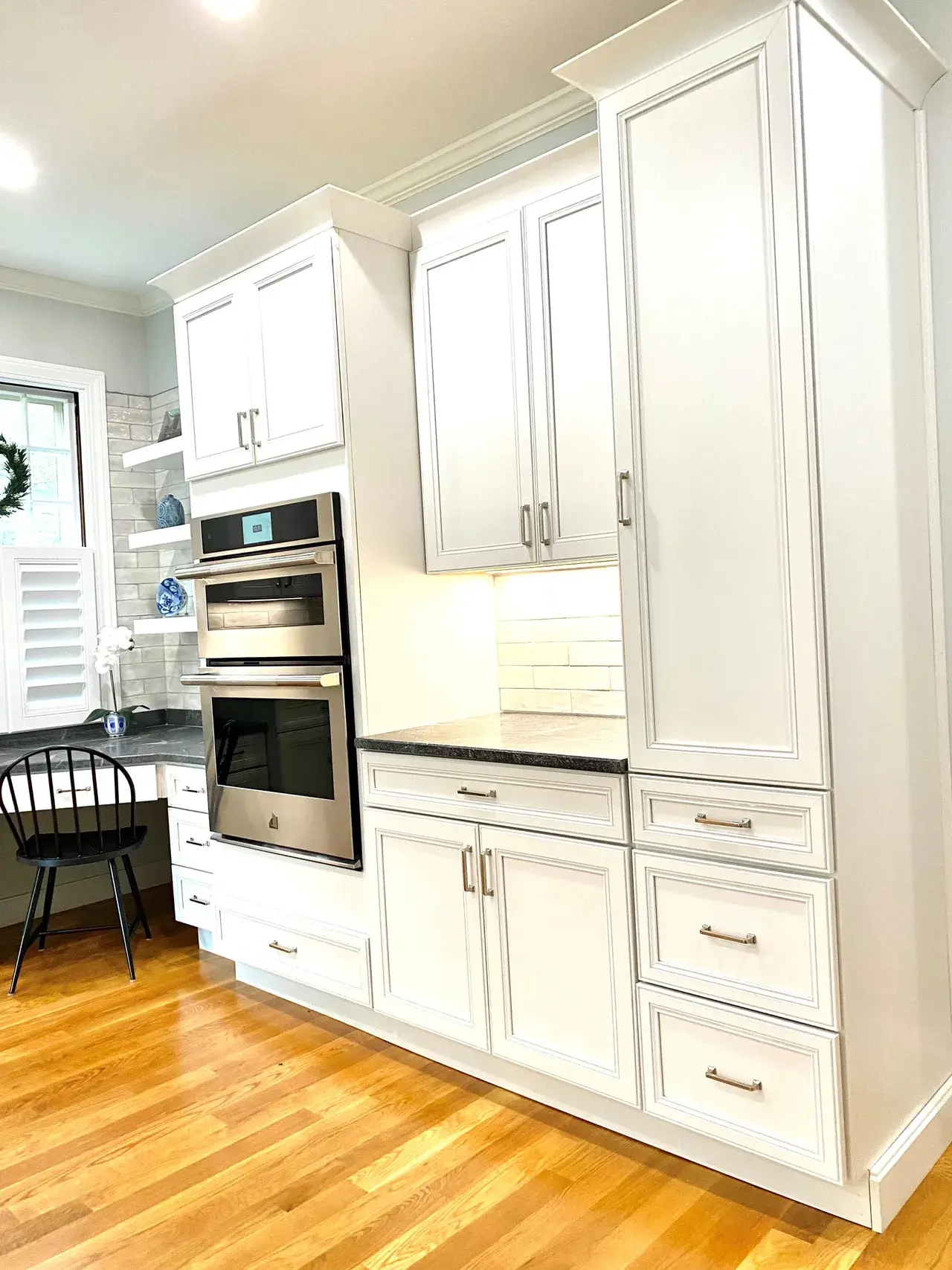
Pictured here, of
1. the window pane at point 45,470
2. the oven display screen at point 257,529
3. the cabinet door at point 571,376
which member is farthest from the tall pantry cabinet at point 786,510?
the window pane at point 45,470

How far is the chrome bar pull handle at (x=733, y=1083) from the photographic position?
6.51 ft

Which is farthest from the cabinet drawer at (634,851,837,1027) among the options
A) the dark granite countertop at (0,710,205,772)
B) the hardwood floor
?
the dark granite countertop at (0,710,205,772)

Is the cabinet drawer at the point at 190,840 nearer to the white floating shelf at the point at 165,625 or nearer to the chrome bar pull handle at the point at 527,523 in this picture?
the white floating shelf at the point at 165,625

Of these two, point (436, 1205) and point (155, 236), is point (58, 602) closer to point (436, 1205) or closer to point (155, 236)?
point (155, 236)

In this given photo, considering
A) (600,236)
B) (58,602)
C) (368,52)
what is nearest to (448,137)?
(368,52)

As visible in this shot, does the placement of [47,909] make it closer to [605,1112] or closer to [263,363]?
[263,363]

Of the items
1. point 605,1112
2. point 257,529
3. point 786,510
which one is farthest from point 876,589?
point 257,529

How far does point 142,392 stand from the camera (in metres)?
4.81

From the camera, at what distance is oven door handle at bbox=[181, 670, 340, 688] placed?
289 cm

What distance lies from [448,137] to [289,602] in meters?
1.67

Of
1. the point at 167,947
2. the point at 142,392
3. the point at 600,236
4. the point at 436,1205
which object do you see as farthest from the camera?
the point at 142,392

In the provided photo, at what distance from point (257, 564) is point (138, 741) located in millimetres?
1629

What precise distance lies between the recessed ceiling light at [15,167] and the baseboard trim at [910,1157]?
3747mm

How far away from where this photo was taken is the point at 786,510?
191 centimetres
